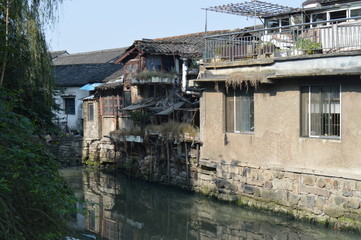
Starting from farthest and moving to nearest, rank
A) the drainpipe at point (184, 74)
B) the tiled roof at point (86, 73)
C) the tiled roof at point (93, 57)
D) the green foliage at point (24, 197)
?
the tiled roof at point (93, 57)
the tiled roof at point (86, 73)
the drainpipe at point (184, 74)
the green foliage at point (24, 197)

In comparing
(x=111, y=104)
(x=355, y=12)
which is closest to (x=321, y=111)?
(x=355, y=12)

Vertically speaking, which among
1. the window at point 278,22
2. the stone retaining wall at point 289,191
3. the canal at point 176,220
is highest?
the window at point 278,22

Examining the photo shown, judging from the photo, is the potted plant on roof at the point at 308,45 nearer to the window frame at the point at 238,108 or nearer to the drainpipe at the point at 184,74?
the window frame at the point at 238,108

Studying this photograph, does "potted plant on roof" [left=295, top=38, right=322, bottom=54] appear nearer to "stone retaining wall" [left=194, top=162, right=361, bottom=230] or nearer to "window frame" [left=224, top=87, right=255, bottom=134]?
"window frame" [left=224, top=87, right=255, bottom=134]

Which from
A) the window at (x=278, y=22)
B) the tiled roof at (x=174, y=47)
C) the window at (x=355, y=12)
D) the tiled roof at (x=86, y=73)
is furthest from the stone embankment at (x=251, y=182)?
the tiled roof at (x=86, y=73)

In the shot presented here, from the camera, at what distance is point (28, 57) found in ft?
39.0

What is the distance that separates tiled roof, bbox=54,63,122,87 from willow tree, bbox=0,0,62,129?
46.6 ft

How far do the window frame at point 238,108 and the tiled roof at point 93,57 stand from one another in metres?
17.8

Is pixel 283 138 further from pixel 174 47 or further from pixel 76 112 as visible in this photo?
pixel 76 112

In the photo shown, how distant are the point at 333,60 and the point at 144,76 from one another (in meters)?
10.2

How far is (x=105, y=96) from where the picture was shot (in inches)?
970

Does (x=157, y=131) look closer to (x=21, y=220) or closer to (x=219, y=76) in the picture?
(x=219, y=76)

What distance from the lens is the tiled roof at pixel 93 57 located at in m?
32.7

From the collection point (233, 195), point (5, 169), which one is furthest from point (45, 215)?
point (233, 195)
